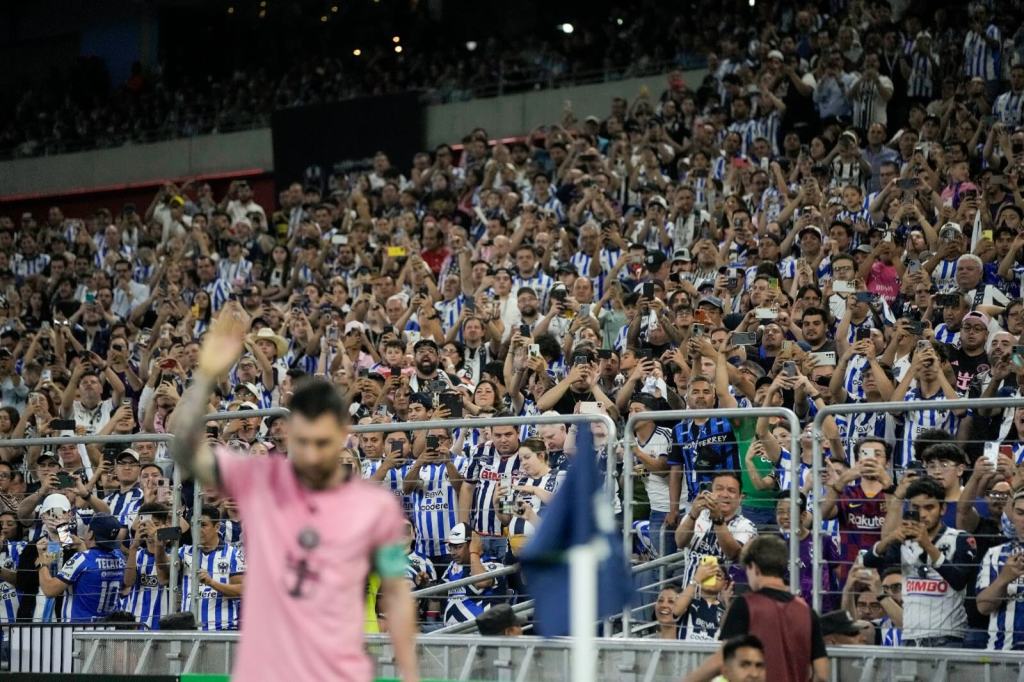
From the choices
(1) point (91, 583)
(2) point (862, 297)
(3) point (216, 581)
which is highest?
(2) point (862, 297)

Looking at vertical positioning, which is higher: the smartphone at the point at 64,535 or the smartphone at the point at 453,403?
the smartphone at the point at 453,403

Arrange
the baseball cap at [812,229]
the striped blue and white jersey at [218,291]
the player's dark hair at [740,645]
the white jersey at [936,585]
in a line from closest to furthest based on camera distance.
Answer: the player's dark hair at [740,645]
the white jersey at [936,585]
the baseball cap at [812,229]
the striped blue and white jersey at [218,291]

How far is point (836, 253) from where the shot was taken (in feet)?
43.3

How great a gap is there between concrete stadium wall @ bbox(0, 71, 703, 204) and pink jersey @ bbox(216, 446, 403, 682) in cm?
1920

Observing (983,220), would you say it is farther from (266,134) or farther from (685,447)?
(266,134)

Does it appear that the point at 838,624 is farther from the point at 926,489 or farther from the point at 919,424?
the point at 919,424

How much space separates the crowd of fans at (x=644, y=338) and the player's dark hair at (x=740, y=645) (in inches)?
44.6

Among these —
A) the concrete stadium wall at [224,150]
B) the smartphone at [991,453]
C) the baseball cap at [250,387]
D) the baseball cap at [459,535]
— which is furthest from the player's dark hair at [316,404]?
the concrete stadium wall at [224,150]

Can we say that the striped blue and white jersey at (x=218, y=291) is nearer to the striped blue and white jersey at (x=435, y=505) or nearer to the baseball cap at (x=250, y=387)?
the baseball cap at (x=250, y=387)

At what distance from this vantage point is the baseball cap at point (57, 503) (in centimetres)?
1139

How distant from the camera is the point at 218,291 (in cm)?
1911

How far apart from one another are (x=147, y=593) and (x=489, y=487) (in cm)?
264

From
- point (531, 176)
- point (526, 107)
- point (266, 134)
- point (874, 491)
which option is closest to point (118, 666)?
point (874, 491)

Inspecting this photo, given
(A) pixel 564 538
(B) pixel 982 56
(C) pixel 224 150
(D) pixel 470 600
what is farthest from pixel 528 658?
(C) pixel 224 150
